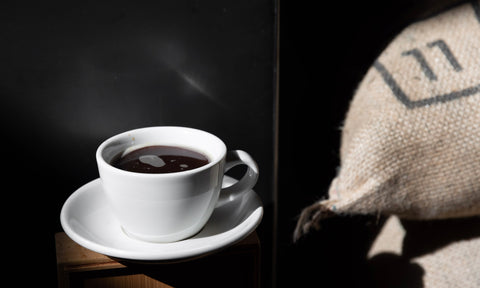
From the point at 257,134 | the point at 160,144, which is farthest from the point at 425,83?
the point at 160,144

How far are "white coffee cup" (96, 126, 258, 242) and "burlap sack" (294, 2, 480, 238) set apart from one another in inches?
5.9

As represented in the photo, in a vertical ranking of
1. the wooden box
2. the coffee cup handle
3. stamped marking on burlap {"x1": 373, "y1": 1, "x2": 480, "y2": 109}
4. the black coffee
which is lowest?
the wooden box

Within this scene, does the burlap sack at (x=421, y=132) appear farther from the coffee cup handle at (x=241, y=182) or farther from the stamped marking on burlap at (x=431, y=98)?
the coffee cup handle at (x=241, y=182)

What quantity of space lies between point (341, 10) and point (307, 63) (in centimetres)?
9

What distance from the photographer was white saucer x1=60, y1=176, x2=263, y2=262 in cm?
48

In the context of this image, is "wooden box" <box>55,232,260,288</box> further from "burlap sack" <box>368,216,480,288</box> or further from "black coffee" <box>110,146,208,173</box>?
"burlap sack" <box>368,216,480,288</box>

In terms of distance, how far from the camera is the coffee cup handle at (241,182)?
1.81 feet

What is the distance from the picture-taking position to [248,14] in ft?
2.04

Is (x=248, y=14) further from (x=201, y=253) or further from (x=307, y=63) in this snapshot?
(x=201, y=253)

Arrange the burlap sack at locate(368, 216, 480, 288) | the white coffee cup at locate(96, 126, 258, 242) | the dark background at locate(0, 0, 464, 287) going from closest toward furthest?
the white coffee cup at locate(96, 126, 258, 242), the dark background at locate(0, 0, 464, 287), the burlap sack at locate(368, 216, 480, 288)

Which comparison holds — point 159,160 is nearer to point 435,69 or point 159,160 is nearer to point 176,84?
point 176,84

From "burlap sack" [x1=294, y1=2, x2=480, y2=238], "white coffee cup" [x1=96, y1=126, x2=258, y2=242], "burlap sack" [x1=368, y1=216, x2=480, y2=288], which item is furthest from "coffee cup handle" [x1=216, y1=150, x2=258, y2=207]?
"burlap sack" [x1=368, y1=216, x2=480, y2=288]

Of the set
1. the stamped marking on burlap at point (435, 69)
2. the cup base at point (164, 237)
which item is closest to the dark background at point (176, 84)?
the stamped marking on burlap at point (435, 69)

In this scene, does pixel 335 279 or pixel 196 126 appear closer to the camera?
pixel 196 126
